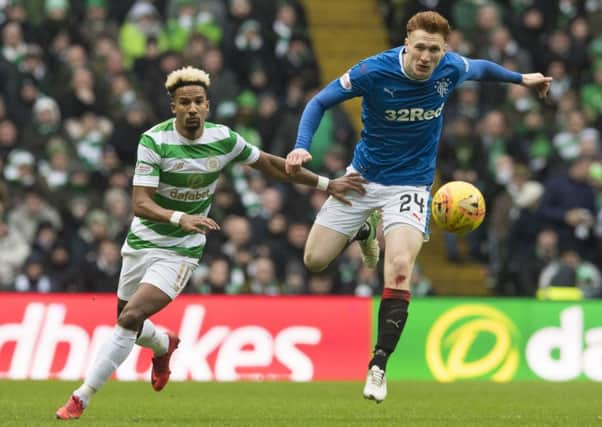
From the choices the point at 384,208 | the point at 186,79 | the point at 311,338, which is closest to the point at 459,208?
the point at 384,208

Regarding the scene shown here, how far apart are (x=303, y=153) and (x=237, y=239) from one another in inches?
300

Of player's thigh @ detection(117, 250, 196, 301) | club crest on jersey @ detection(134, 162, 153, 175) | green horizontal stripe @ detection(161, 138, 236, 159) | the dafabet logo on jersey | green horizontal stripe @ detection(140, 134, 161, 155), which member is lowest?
the dafabet logo on jersey

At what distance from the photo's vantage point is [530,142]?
2208cm

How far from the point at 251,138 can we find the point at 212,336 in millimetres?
3712

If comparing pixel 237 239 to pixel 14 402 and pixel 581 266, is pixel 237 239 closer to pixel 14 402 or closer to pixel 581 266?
pixel 581 266

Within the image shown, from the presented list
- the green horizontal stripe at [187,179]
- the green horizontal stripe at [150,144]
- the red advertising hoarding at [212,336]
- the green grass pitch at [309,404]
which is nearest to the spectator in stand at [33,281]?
the red advertising hoarding at [212,336]

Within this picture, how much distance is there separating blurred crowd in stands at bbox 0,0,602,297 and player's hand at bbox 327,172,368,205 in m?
6.29

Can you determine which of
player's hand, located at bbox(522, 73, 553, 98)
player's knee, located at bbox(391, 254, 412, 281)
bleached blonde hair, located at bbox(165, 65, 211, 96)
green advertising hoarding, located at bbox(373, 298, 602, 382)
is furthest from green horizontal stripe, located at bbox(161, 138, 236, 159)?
green advertising hoarding, located at bbox(373, 298, 602, 382)

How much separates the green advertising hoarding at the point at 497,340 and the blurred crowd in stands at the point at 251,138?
138cm

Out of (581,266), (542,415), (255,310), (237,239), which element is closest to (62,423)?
(542,415)

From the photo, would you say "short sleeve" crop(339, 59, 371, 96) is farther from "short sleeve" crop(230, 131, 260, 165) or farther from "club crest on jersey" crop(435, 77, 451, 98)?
"short sleeve" crop(230, 131, 260, 165)

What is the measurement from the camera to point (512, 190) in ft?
69.2

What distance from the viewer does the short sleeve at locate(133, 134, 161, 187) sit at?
38.3 feet

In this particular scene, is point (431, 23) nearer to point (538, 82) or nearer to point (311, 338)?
point (538, 82)
